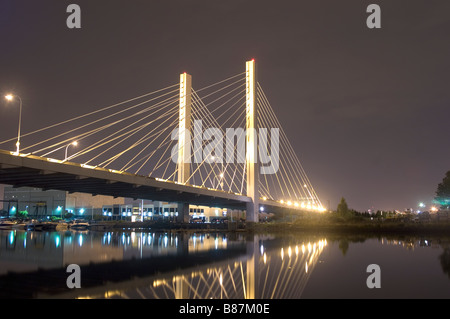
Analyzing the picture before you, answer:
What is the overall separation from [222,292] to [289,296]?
1.62m

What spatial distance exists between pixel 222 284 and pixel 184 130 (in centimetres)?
3487

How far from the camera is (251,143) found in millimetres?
44344

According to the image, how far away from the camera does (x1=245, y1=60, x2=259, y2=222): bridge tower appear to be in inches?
1762

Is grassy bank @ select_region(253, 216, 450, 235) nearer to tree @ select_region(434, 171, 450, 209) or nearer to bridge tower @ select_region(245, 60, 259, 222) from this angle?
bridge tower @ select_region(245, 60, 259, 222)

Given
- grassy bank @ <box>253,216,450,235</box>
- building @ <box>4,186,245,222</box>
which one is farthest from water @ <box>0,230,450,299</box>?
building @ <box>4,186,245,222</box>

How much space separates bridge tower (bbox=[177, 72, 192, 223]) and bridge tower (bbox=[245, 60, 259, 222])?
21.2 feet

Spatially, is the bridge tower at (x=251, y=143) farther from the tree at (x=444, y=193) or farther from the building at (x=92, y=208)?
the building at (x=92, y=208)

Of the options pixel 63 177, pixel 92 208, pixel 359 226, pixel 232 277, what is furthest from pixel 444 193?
pixel 92 208

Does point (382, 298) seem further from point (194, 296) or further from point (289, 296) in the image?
point (194, 296)

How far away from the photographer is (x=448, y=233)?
33.9 metres

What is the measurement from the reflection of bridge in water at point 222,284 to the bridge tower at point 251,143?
96.1ft

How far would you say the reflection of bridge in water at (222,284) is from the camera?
984 cm
